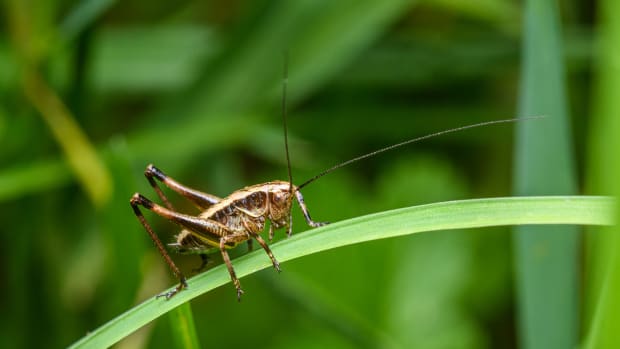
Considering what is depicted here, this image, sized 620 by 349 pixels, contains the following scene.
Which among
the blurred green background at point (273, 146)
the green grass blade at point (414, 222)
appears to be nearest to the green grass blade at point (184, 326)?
the green grass blade at point (414, 222)

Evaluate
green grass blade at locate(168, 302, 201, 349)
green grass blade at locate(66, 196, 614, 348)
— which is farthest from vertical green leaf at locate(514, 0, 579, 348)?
green grass blade at locate(168, 302, 201, 349)

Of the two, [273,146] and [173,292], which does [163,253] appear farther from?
[273,146]

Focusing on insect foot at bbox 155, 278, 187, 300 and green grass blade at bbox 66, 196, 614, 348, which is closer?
green grass blade at bbox 66, 196, 614, 348

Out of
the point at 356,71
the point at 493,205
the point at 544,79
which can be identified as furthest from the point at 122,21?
the point at 493,205

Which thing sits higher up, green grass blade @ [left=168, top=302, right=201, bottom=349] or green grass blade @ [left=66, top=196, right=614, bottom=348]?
green grass blade @ [left=66, top=196, right=614, bottom=348]

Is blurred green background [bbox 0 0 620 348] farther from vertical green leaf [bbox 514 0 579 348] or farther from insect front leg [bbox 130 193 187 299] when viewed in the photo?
vertical green leaf [bbox 514 0 579 348]

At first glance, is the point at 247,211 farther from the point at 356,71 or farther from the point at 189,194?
the point at 356,71
